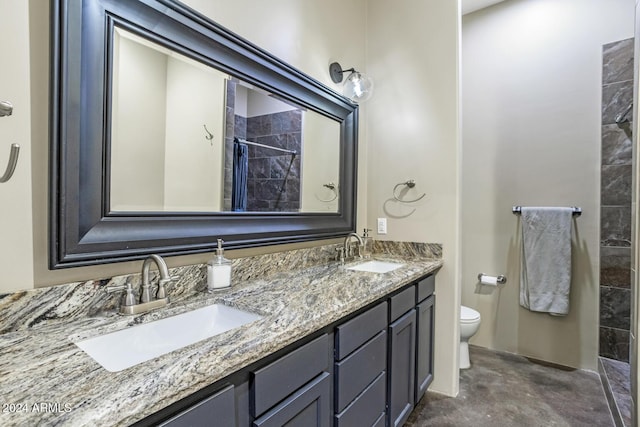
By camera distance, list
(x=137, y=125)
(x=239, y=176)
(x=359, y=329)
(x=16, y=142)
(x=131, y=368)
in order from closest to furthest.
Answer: (x=131, y=368) < (x=16, y=142) < (x=137, y=125) < (x=359, y=329) < (x=239, y=176)

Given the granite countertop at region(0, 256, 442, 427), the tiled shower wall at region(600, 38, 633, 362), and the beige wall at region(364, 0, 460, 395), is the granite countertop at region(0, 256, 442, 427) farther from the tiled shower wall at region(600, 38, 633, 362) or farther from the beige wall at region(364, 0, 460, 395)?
the tiled shower wall at region(600, 38, 633, 362)

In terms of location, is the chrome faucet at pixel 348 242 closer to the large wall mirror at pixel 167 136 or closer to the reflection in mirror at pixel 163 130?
the large wall mirror at pixel 167 136

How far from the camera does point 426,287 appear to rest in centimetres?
192

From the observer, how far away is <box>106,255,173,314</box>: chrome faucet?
976mm

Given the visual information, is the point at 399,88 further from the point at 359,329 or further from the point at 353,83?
the point at 359,329

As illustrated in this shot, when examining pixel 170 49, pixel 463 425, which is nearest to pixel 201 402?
pixel 170 49

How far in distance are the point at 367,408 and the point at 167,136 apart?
1318mm

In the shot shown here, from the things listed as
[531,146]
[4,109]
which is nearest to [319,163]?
[4,109]

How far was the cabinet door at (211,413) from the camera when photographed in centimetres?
61

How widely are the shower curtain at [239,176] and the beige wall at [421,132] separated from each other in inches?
46.4

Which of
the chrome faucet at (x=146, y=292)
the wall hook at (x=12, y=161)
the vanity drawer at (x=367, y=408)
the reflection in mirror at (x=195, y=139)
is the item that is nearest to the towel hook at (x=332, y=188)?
the reflection in mirror at (x=195, y=139)

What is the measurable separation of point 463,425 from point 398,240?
113 cm

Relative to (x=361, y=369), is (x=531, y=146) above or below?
above

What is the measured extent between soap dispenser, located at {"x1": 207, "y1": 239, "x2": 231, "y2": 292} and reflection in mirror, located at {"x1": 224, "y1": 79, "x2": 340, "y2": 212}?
232mm
